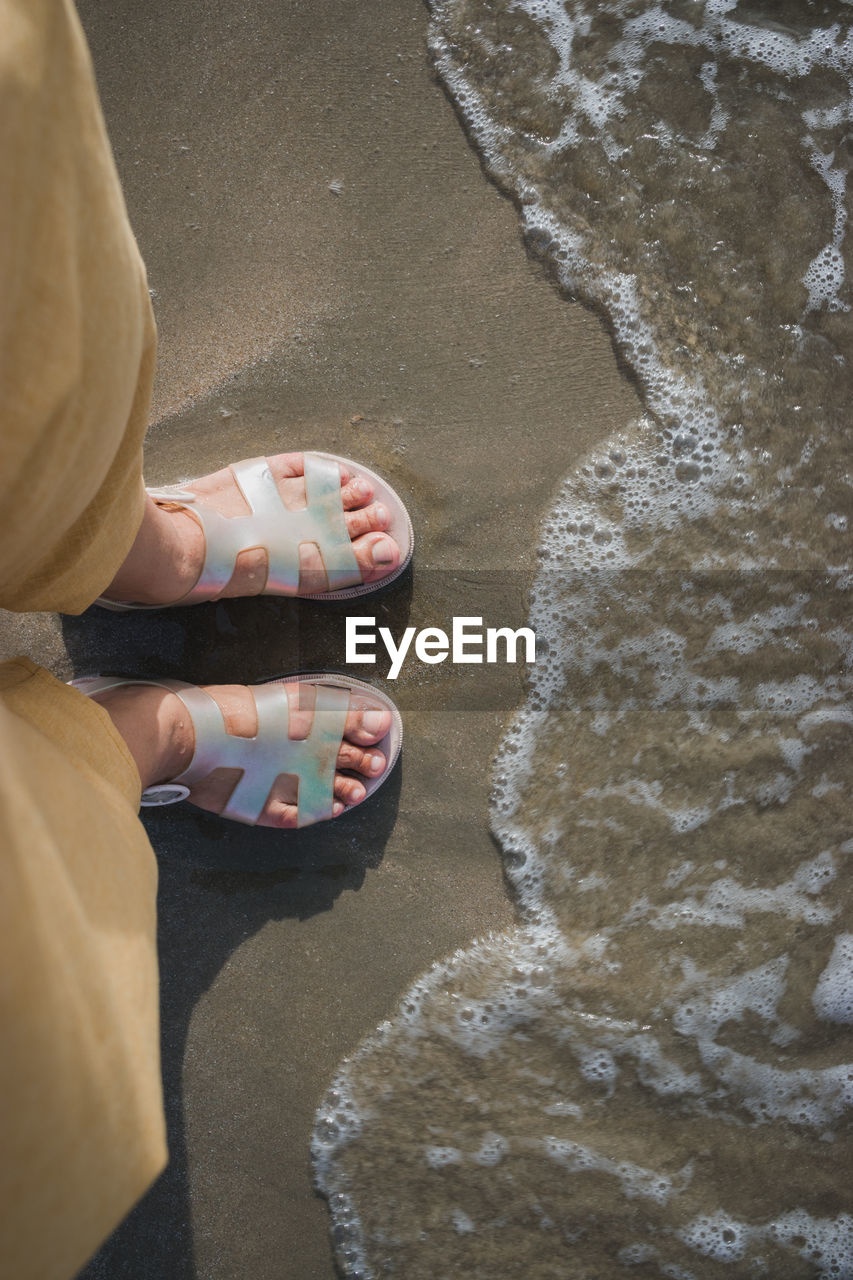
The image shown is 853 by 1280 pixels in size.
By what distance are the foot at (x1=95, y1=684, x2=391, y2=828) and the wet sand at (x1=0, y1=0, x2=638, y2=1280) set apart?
77 mm

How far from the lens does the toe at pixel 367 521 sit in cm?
181

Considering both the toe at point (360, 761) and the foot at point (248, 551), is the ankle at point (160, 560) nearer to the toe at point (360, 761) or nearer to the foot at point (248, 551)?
the foot at point (248, 551)

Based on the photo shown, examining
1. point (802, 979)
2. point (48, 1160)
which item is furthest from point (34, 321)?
point (802, 979)

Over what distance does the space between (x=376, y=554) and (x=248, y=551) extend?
277 millimetres

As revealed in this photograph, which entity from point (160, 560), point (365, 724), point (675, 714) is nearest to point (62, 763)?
point (160, 560)

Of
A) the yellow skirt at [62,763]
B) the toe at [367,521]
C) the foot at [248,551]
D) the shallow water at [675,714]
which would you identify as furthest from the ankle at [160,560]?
the shallow water at [675,714]

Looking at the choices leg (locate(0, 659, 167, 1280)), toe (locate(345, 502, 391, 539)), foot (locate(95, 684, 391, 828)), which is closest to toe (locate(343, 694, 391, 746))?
foot (locate(95, 684, 391, 828))

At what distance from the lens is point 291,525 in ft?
5.88

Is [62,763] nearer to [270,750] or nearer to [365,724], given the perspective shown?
[270,750]

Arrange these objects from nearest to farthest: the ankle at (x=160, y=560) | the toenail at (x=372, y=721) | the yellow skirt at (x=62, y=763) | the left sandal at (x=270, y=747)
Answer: the yellow skirt at (x=62, y=763), the ankle at (x=160, y=560), the left sandal at (x=270, y=747), the toenail at (x=372, y=721)

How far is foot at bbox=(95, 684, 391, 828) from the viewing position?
5.29ft

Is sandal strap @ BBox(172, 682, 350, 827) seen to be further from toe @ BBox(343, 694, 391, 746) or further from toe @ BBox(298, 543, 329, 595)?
toe @ BBox(298, 543, 329, 595)

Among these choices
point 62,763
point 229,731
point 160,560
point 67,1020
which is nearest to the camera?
point 67,1020

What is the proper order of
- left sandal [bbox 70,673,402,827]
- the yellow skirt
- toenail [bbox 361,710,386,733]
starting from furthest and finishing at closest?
toenail [bbox 361,710,386,733] → left sandal [bbox 70,673,402,827] → the yellow skirt
